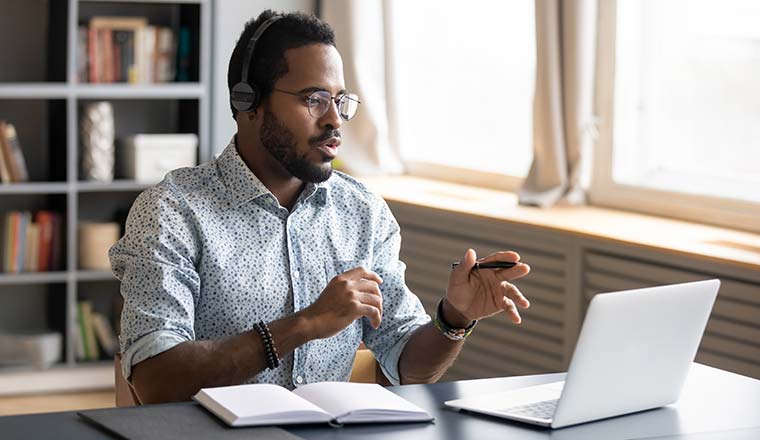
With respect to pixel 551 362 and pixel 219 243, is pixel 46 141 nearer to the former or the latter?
pixel 551 362

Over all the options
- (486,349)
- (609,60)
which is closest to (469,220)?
(486,349)

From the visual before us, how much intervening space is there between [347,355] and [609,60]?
197 cm

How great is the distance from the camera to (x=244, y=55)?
8.11ft

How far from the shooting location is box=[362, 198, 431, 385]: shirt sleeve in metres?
2.54

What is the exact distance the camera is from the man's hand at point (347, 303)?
2.15 metres

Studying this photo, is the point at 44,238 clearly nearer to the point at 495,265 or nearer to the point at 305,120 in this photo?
the point at 305,120

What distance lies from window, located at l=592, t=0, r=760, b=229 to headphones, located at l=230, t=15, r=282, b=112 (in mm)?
1824

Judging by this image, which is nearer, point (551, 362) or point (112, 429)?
point (112, 429)

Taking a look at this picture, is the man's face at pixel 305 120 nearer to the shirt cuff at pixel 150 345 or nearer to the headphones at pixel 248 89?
the headphones at pixel 248 89

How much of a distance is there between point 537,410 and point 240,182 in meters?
0.78

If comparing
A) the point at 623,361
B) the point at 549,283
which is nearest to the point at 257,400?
the point at 623,361

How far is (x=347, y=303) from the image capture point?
215cm

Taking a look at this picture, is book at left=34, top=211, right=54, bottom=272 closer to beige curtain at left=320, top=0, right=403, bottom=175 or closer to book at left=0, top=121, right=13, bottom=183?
book at left=0, top=121, right=13, bottom=183

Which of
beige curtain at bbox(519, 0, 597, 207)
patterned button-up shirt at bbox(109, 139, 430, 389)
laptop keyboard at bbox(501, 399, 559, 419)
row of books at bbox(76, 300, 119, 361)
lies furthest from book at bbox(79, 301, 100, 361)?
laptop keyboard at bbox(501, 399, 559, 419)
